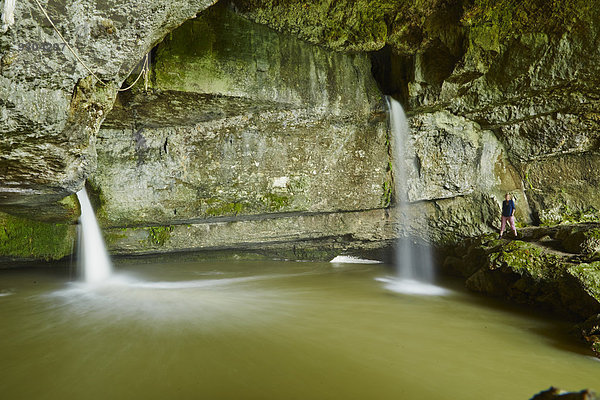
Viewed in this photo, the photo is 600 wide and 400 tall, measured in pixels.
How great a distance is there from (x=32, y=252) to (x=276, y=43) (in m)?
6.56

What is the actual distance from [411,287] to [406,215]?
2060 mm

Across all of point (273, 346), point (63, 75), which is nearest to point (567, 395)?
point (273, 346)

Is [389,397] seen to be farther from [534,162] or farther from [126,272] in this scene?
[534,162]

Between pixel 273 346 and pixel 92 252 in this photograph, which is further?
pixel 92 252

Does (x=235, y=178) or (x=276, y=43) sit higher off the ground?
(x=276, y=43)

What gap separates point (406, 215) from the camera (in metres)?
8.60

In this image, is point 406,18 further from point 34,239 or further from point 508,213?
point 34,239

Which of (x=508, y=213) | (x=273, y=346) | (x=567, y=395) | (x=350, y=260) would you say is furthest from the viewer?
(x=350, y=260)

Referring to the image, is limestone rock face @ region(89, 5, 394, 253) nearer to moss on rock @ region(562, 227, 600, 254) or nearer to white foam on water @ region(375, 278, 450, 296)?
white foam on water @ region(375, 278, 450, 296)

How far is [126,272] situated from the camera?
317 inches

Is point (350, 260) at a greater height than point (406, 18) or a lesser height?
lesser

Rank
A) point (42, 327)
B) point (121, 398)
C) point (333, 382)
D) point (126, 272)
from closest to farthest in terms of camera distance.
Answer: point (121, 398) < point (333, 382) < point (42, 327) < point (126, 272)

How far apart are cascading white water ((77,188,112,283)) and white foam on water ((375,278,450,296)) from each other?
19.3 feet

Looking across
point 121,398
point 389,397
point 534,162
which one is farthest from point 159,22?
point 534,162
